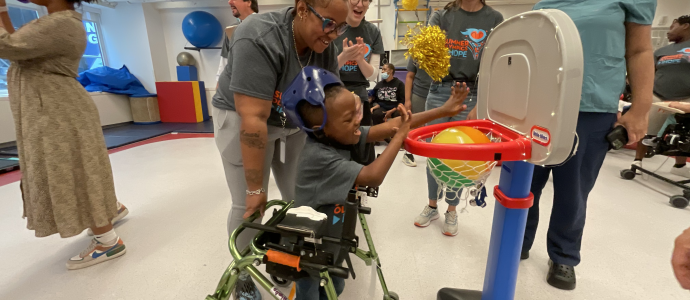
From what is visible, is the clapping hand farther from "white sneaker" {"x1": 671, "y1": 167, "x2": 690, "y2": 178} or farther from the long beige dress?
"white sneaker" {"x1": 671, "y1": 167, "x2": 690, "y2": 178}

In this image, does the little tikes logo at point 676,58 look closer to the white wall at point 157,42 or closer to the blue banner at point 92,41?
the white wall at point 157,42

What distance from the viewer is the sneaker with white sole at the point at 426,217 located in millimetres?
2090

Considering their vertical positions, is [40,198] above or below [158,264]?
above

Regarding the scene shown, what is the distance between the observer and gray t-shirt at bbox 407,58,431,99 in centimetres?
221

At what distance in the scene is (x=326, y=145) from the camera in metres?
1.06

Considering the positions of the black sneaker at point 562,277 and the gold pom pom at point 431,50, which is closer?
the black sneaker at point 562,277

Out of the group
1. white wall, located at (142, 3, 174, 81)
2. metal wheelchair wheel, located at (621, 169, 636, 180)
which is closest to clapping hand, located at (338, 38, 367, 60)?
metal wheelchair wheel, located at (621, 169, 636, 180)

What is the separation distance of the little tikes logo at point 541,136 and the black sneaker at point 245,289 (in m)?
1.25

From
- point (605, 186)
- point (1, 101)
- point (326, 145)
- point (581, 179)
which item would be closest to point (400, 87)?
point (605, 186)

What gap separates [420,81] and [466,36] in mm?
569

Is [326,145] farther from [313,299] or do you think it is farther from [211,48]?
[211,48]

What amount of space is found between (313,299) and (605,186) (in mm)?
3086

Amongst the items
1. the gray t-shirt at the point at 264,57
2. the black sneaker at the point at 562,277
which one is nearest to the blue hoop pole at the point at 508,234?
the black sneaker at the point at 562,277

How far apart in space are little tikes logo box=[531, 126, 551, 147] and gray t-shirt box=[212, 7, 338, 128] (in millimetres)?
820
